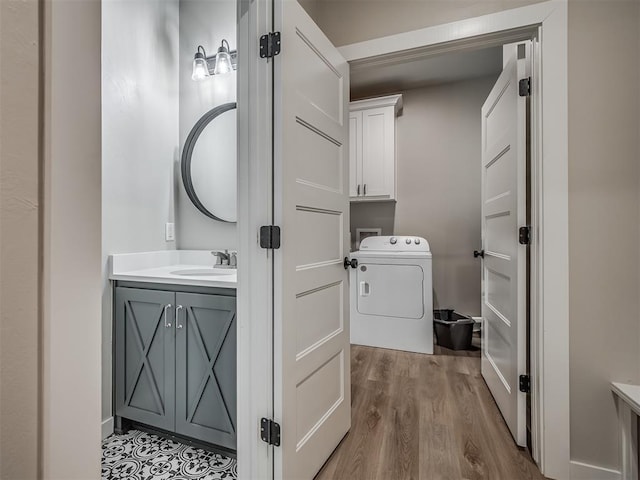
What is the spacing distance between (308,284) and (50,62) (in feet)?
3.55

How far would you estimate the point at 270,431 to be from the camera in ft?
4.01

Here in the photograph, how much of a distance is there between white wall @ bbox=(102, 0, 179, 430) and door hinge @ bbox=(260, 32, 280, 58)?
104 cm

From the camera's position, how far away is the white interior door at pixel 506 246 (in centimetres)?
161

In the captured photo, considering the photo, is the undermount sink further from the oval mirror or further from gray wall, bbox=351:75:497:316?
gray wall, bbox=351:75:497:316

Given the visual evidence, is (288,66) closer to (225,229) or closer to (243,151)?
(243,151)

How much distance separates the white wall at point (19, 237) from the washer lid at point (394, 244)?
312 cm

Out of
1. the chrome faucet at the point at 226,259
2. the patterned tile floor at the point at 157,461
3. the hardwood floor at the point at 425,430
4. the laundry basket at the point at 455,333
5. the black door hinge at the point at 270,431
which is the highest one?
the chrome faucet at the point at 226,259

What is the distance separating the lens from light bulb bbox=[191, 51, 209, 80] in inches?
84.0

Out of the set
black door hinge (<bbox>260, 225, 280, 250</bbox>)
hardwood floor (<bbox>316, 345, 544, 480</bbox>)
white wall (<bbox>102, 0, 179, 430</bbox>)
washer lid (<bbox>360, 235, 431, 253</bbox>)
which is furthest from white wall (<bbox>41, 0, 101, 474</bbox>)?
washer lid (<bbox>360, 235, 431, 253</bbox>)

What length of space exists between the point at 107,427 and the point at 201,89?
205 centimetres

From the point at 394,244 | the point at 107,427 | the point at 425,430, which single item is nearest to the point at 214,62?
the point at 107,427

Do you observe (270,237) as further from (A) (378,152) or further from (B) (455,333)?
(A) (378,152)

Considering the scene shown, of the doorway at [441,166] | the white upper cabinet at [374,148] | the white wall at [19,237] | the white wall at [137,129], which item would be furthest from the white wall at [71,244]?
the white upper cabinet at [374,148]

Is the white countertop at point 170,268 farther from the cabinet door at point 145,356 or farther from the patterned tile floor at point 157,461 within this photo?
the patterned tile floor at point 157,461
